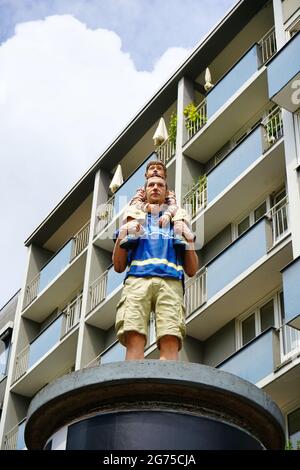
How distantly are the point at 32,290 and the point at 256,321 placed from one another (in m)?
12.4

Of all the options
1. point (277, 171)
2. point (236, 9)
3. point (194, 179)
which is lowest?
point (277, 171)

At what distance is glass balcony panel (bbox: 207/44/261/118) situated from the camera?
76.4ft

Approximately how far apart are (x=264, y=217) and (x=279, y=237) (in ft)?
2.02

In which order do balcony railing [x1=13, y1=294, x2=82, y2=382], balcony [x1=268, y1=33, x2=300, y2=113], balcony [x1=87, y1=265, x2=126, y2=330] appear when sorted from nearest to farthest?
balcony [x1=268, y1=33, x2=300, y2=113] < balcony [x1=87, y1=265, x2=126, y2=330] < balcony railing [x1=13, y1=294, x2=82, y2=382]

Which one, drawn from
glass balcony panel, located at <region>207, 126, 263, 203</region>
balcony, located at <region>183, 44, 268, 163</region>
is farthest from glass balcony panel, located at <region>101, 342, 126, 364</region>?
balcony, located at <region>183, 44, 268, 163</region>

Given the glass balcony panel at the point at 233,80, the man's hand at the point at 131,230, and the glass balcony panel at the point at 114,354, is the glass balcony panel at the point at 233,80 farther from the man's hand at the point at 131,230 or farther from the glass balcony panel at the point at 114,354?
Answer: the man's hand at the point at 131,230

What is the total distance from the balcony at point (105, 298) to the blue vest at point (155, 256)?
50.7 ft

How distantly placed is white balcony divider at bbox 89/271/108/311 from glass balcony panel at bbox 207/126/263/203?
496cm

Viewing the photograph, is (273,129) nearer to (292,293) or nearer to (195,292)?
(195,292)

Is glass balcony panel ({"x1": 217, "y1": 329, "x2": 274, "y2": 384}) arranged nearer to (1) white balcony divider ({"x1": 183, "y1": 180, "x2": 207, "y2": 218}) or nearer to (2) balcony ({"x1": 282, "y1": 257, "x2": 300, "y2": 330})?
(2) balcony ({"x1": 282, "y1": 257, "x2": 300, "y2": 330})

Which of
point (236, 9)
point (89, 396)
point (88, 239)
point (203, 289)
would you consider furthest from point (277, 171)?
point (89, 396)

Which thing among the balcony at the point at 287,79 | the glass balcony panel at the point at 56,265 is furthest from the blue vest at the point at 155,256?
the glass balcony panel at the point at 56,265

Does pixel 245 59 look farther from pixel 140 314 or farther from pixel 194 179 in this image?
pixel 140 314
